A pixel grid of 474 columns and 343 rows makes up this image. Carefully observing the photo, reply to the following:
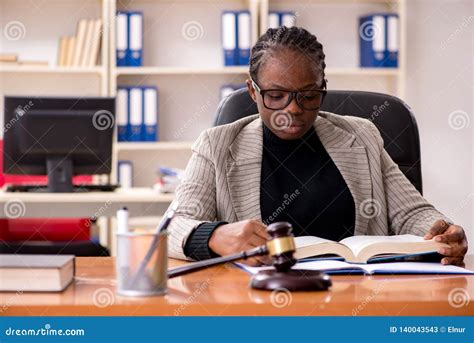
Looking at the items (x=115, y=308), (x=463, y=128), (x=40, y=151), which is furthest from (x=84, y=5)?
(x=115, y=308)

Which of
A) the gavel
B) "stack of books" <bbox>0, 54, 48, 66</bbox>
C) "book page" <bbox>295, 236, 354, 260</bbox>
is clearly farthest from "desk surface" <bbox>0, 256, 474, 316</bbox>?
"stack of books" <bbox>0, 54, 48, 66</bbox>

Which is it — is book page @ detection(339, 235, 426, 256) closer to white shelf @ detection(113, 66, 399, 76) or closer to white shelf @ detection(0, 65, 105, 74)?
white shelf @ detection(113, 66, 399, 76)

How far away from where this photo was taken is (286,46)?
5.88ft

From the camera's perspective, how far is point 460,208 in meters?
4.62

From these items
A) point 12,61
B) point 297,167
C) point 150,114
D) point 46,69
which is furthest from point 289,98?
point 12,61

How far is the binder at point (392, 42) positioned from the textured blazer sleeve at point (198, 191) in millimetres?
2905

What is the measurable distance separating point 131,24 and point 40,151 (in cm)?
129

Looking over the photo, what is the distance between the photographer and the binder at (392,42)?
14.8 ft

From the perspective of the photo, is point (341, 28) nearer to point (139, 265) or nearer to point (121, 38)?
point (121, 38)

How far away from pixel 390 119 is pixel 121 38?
2728mm

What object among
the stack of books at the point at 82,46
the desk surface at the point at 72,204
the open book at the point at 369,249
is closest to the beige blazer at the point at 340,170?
the open book at the point at 369,249

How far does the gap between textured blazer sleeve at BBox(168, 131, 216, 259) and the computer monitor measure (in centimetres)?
168
